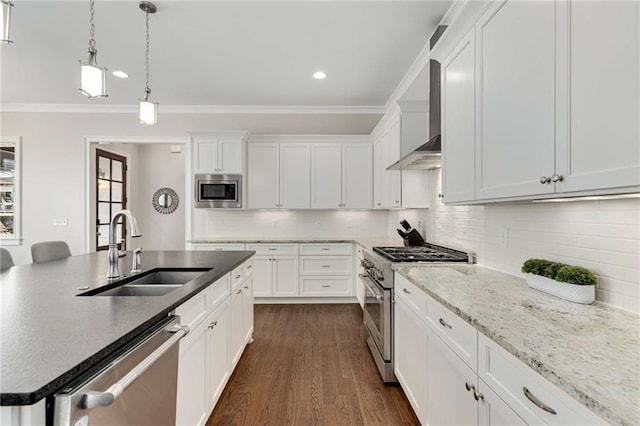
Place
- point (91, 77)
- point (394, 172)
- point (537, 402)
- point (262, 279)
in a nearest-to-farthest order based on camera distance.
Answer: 1. point (537, 402)
2. point (91, 77)
3. point (394, 172)
4. point (262, 279)

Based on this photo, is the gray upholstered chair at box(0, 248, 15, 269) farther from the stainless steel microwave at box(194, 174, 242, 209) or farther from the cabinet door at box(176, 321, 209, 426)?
the stainless steel microwave at box(194, 174, 242, 209)

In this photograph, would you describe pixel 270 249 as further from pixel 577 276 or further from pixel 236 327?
pixel 577 276

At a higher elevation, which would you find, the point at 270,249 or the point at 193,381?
the point at 270,249

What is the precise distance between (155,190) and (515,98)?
679 centimetres

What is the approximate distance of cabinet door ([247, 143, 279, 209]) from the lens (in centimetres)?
460

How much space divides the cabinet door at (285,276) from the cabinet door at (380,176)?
144cm

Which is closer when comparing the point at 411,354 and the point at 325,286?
the point at 411,354

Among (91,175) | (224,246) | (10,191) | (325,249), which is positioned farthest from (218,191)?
(10,191)

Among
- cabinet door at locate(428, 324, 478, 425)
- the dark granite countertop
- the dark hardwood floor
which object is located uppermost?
the dark granite countertop

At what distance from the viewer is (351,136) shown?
459 centimetres

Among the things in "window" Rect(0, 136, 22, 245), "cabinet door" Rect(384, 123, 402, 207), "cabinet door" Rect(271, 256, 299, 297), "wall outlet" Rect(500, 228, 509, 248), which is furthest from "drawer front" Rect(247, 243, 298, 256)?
"window" Rect(0, 136, 22, 245)

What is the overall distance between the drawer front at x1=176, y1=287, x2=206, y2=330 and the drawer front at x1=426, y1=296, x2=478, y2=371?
122 centimetres

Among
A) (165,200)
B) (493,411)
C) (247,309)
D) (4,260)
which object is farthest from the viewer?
(165,200)

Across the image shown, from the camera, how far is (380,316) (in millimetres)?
2459
